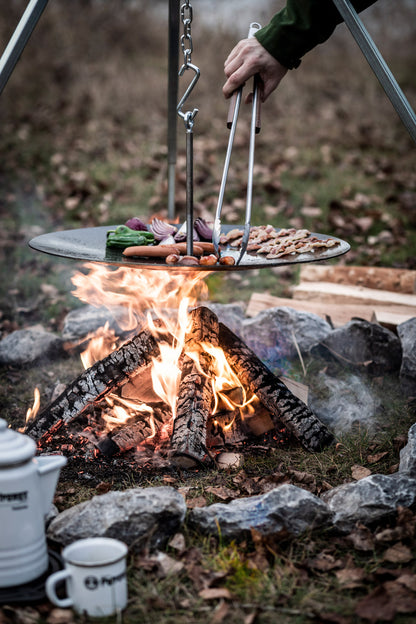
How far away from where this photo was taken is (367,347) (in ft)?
12.0

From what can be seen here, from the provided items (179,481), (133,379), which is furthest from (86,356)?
(179,481)

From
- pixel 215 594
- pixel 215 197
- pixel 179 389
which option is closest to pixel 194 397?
pixel 179 389

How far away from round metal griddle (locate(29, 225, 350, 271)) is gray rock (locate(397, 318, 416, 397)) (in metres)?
0.86

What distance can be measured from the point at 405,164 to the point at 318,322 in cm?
483

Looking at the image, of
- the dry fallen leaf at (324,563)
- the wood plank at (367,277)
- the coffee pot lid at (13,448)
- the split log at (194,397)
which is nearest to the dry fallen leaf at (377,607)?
the dry fallen leaf at (324,563)

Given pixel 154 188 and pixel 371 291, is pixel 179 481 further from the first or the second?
pixel 154 188

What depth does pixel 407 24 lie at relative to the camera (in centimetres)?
1051

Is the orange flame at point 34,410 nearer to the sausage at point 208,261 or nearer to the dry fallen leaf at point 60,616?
the sausage at point 208,261

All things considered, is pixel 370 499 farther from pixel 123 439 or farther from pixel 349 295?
pixel 349 295

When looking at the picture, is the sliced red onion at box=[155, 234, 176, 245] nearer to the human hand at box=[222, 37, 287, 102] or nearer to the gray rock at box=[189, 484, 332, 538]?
the human hand at box=[222, 37, 287, 102]

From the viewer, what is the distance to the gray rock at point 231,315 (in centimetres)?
388

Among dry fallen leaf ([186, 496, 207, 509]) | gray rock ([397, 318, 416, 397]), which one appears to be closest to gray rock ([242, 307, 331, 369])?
gray rock ([397, 318, 416, 397])

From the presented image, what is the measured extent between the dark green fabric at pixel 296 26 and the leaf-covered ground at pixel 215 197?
180 cm

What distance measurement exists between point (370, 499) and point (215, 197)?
5.13 meters
